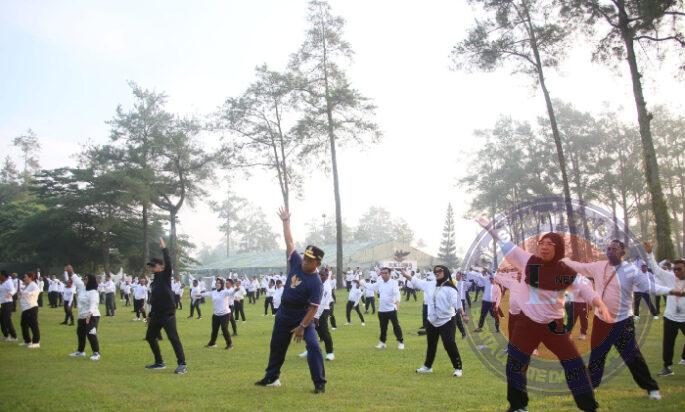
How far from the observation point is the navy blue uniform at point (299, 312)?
788 cm

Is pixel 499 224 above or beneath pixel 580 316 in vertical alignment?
above

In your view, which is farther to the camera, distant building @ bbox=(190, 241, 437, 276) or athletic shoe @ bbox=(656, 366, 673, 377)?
distant building @ bbox=(190, 241, 437, 276)

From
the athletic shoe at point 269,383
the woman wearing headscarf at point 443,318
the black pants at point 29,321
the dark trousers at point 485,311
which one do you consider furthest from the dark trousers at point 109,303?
the woman wearing headscarf at point 443,318

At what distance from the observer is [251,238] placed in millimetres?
119812

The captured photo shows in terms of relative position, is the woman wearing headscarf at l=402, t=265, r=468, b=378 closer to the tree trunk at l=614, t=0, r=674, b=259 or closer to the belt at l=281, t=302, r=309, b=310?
the belt at l=281, t=302, r=309, b=310

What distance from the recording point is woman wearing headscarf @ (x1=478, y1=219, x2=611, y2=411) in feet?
19.1

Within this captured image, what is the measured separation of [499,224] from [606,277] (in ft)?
8.25

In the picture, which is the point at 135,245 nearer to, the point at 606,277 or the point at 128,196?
the point at 128,196

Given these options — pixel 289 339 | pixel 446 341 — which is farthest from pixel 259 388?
pixel 446 341

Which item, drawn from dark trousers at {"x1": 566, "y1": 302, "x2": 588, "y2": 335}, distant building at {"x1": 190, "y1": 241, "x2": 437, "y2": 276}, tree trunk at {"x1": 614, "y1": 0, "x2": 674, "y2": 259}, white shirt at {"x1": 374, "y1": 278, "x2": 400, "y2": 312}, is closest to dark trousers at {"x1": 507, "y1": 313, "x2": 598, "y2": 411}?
white shirt at {"x1": 374, "y1": 278, "x2": 400, "y2": 312}

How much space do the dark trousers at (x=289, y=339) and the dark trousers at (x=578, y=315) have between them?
9.31 meters

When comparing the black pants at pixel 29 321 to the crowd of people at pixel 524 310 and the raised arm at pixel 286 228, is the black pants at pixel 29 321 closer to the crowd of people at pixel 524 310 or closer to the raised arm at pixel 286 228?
the crowd of people at pixel 524 310

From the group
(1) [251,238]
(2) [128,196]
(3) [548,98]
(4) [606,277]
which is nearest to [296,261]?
(4) [606,277]

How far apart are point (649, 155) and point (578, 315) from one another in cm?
743
